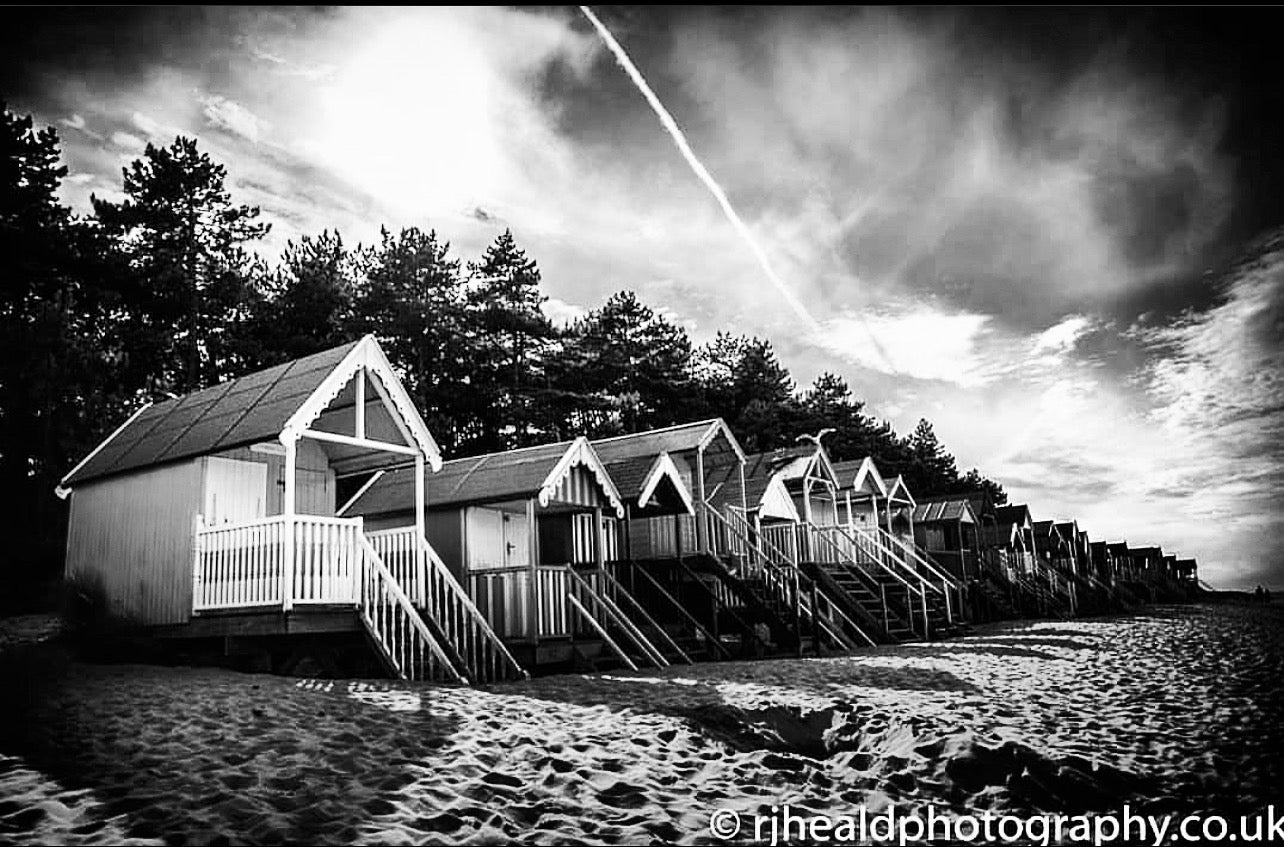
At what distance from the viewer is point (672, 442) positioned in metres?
22.5

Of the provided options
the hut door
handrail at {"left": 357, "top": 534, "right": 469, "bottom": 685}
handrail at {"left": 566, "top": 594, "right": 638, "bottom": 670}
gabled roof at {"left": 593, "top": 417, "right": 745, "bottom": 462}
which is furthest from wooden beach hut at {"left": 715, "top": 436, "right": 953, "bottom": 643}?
handrail at {"left": 357, "top": 534, "right": 469, "bottom": 685}

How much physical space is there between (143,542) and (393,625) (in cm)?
490

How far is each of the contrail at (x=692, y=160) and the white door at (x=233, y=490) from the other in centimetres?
871

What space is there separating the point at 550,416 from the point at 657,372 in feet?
21.9

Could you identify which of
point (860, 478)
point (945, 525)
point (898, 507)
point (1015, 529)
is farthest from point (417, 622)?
point (1015, 529)

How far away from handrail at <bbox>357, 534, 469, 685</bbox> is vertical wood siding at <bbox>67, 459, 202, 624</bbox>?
276cm

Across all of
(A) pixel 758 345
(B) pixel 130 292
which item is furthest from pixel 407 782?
(A) pixel 758 345

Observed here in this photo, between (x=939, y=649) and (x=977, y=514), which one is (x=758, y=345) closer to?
(x=977, y=514)

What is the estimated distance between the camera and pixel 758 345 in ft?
170

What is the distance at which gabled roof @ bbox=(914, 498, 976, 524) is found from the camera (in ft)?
132

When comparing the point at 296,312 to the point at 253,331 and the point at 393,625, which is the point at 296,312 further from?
the point at 393,625

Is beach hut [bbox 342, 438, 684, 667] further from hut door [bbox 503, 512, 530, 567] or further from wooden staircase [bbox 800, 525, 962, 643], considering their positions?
wooden staircase [bbox 800, 525, 962, 643]

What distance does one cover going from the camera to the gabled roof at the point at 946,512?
40344mm

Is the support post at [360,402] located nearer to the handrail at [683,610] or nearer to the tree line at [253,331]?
the handrail at [683,610]
